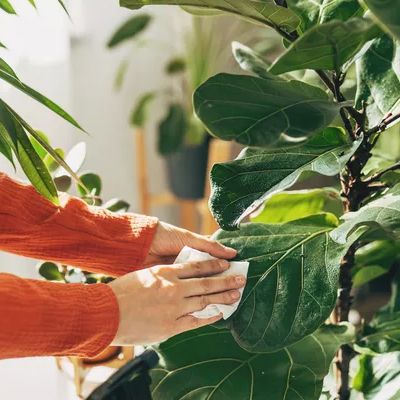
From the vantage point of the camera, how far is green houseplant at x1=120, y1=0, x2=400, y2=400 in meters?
0.61

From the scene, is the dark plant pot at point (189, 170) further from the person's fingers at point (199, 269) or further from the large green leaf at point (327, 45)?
the large green leaf at point (327, 45)

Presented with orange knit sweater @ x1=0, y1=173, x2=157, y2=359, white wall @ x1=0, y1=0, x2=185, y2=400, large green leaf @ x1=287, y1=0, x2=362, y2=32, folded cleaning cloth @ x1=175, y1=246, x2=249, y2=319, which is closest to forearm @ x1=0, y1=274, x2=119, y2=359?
orange knit sweater @ x1=0, y1=173, x2=157, y2=359

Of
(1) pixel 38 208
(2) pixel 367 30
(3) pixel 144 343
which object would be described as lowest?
(3) pixel 144 343

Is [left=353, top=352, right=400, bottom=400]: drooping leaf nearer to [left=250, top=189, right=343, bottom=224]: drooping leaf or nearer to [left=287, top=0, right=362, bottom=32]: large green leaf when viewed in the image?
[left=250, top=189, right=343, bottom=224]: drooping leaf

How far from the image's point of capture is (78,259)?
2.84ft

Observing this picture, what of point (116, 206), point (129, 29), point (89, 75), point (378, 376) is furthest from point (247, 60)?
point (89, 75)

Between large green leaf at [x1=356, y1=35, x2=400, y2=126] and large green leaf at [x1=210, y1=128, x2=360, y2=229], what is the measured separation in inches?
1.6

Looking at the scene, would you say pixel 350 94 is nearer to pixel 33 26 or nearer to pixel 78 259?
pixel 78 259

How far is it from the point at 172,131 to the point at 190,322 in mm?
1434

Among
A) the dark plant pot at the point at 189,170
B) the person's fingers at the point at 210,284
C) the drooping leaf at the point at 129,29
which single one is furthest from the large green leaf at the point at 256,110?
the dark plant pot at the point at 189,170

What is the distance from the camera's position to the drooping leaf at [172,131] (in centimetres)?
220

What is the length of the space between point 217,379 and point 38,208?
0.87ft

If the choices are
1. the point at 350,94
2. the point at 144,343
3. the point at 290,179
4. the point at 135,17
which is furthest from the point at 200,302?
the point at 135,17

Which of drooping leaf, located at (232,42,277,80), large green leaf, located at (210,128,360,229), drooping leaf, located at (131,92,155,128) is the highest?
drooping leaf, located at (232,42,277,80)
